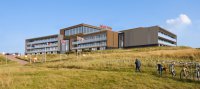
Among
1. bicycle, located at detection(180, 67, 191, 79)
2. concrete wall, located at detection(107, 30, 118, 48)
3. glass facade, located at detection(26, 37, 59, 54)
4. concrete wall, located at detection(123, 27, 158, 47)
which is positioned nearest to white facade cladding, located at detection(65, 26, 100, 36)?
glass facade, located at detection(26, 37, 59, 54)

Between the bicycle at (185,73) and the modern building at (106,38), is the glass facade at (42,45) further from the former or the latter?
the bicycle at (185,73)

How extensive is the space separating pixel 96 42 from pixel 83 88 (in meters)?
91.1

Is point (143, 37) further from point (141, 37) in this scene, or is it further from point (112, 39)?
point (112, 39)

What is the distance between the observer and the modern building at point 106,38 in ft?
346

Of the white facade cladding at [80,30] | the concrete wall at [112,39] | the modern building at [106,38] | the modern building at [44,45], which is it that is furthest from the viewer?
the modern building at [44,45]

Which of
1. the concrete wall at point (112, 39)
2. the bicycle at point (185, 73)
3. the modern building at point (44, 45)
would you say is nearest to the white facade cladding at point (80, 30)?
the modern building at point (44, 45)

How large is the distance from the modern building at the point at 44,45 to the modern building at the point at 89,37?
4672 millimetres

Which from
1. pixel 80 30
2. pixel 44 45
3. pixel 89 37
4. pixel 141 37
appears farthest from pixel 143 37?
pixel 44 45

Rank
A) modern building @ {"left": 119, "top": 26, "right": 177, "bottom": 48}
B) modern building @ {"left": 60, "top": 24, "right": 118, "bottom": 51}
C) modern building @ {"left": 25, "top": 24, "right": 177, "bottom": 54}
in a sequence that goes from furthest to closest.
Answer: modern building @ {"left": 60, "top": 24, "right": 118, "bottom": 51}, modern building @ {"left": 25, "top": 24, "right": 177, "bottom": 54}, modern building @ {"left": 119, "top": 26, "right": 177, "bottom": 48}

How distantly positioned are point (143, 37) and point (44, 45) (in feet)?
186

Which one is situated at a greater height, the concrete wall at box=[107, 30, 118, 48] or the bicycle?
the concrete wall at box=[107, 30, 118, 48]

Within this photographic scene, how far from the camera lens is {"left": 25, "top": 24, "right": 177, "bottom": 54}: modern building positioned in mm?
105438

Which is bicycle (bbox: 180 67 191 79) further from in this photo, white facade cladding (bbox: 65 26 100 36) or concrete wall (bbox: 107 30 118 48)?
white facade cladding (bbox: 65 26 100 36)

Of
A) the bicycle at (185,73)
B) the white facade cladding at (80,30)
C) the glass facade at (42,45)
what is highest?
the white facade cladding at (80,30)
